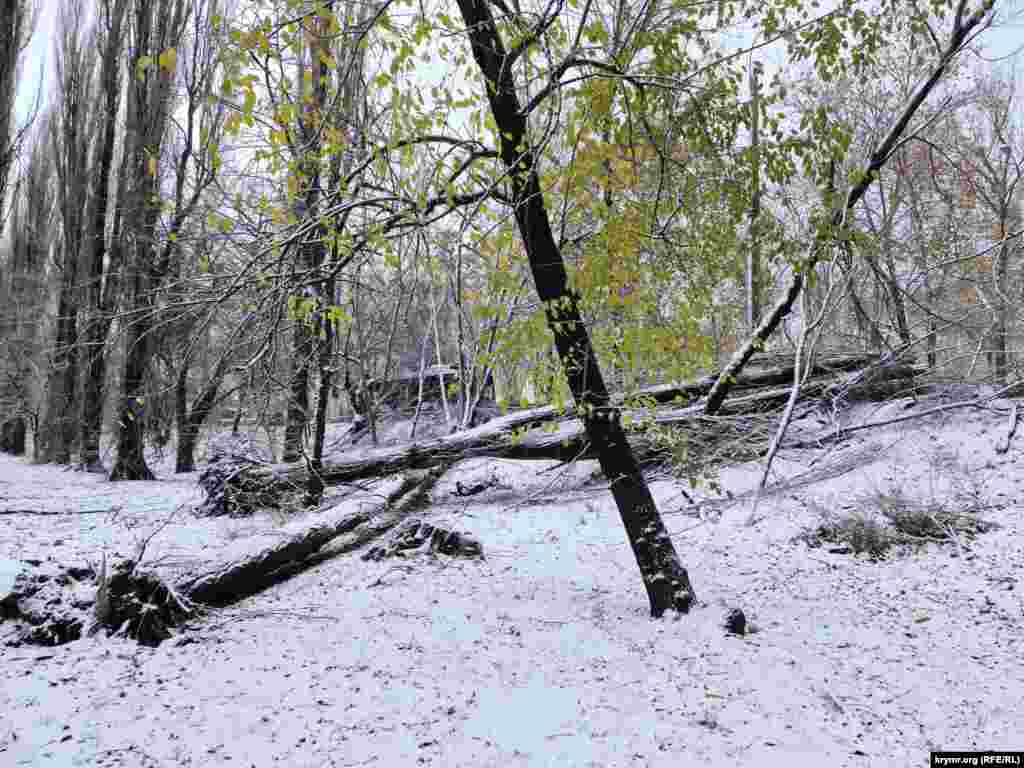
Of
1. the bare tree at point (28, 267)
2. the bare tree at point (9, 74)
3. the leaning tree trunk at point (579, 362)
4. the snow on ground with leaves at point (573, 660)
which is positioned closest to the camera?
the snow on ground with leaves at point (573, 660)

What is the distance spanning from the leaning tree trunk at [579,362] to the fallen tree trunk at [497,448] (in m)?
2.87

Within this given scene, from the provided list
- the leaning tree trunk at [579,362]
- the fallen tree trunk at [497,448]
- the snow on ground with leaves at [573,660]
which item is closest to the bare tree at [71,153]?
the fallen tree trunk at [497,448]

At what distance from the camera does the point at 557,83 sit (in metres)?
2.84

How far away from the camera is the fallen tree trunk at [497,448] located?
23.1 ft

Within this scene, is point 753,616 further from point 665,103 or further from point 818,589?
point 665,103

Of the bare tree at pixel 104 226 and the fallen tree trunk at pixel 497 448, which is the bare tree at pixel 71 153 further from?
the fallen tree trunk at pixel 497 448

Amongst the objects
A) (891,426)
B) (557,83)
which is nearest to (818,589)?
(891,426)

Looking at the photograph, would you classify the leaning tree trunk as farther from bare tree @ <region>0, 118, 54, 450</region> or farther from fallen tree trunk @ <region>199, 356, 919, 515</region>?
bare tree @ <region>0, 118, 54, 450</region>

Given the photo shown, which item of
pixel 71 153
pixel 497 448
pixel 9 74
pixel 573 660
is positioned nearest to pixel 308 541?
pixel 573 660

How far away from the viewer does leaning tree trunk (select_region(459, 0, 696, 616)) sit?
3.57 metres

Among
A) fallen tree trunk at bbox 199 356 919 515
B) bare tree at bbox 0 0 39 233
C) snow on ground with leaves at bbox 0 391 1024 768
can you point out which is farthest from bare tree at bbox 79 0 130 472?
snow on ground with leaves at bbox 0 391 1024 768

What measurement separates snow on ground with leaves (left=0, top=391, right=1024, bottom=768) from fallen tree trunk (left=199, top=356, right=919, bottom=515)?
1.06 meters

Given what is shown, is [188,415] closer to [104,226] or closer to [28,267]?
[104,226]

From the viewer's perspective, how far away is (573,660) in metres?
3.62
